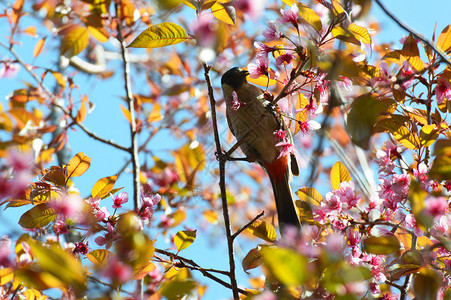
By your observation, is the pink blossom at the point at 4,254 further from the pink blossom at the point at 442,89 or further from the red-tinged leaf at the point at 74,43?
the pink blossom at the point at 442,89

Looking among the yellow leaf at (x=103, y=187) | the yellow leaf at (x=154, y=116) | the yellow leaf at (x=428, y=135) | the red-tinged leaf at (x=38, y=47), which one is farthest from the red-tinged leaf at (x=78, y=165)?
the red-tinged leaf at (x=38, y=47)

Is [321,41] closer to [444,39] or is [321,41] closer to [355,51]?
[355,51]

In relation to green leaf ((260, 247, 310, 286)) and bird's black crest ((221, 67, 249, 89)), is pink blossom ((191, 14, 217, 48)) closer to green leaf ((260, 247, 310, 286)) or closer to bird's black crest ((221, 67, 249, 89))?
green leaf ((260, 247, 310, 286))

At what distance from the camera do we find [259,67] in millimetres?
2025

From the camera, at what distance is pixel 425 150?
199cm

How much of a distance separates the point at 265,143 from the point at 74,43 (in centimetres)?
135

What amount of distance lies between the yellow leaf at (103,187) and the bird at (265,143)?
1.11 m

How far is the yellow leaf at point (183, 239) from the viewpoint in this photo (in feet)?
6.41

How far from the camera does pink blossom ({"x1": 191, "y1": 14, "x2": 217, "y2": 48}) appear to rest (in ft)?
4.67

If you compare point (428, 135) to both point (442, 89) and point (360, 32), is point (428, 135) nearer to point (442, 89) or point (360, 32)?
point (442, 89)

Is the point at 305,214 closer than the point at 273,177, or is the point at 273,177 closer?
the point at 305,214

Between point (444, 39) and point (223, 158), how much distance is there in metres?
1.05

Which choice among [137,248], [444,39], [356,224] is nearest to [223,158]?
[356,224]

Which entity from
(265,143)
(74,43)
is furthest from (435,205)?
(74,43)
